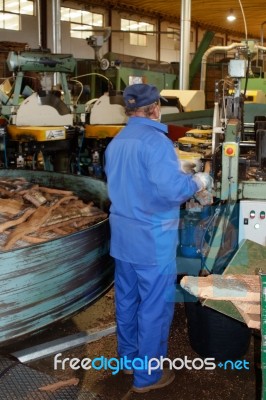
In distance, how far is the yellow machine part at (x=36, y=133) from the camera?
14.7ft

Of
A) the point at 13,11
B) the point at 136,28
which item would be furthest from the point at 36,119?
the point at 136,28

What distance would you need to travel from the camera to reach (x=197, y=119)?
5324 millimetres

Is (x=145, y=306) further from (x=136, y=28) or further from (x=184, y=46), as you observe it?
(x=136, y=28)

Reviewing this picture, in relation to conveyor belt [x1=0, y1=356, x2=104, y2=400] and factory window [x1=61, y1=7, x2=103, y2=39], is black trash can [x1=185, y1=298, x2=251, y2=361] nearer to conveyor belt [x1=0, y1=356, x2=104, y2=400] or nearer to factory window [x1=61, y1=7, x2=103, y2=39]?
conveyor belt [x1=0, y1=356, x2=104, y2=400]

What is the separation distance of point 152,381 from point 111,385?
0.64 ft

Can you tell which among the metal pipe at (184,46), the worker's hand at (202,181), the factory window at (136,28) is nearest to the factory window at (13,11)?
the factory window at (136,28)

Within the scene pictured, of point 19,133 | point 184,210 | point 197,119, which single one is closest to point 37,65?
point 19,133

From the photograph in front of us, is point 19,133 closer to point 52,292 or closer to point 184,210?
point 184,210

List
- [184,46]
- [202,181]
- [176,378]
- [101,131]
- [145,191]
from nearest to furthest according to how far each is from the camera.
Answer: [145,191], [202,181], [176,378], [101,131], [184,46]

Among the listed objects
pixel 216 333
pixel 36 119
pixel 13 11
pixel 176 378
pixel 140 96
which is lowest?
pixel 176 378

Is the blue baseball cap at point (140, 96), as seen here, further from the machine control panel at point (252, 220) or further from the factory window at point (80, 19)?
the factory window at point (80, 19)

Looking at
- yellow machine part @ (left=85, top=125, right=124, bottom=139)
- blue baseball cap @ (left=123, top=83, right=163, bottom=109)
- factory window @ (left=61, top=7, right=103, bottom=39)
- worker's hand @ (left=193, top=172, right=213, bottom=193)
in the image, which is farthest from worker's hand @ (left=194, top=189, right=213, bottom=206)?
factory window @ (left=61, top=7, right=103, bottom=39)

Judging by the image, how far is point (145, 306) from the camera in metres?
2.08

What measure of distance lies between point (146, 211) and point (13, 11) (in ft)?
37.6
